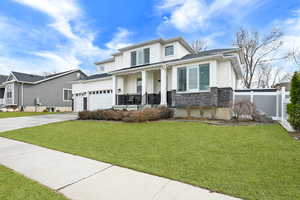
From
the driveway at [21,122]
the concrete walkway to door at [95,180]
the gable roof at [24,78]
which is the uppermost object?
the gable roof at [24,78]

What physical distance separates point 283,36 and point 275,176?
85.8ft

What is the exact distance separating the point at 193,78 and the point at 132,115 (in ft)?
16.7

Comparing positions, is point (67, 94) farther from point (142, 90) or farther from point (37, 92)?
point (142, 90)

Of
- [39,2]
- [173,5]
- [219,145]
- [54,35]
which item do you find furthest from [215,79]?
[54,35]

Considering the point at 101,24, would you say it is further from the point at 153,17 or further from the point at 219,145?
the point at 219,145

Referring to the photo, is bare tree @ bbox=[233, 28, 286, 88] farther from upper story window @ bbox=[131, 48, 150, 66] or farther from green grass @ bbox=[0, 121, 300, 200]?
green grass @ bbox=[0, 121, 300, 200]

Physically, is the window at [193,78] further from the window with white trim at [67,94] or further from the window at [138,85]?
the window with white trim at [67,94]

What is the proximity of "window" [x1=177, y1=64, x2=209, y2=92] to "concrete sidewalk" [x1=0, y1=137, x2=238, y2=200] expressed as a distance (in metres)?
8.82

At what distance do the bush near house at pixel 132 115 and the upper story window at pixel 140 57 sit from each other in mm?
6247

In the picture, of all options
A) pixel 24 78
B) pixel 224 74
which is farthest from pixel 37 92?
pixel 224 74

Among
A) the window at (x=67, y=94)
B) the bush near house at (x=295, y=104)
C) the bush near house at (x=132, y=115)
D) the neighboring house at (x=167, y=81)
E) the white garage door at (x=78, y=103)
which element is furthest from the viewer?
the window at (x=67, y=94)

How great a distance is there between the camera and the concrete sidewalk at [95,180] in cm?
242

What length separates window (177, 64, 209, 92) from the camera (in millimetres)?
10805

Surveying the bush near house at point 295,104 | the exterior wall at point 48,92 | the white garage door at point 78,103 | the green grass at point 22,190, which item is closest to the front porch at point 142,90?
the white garage door at point 78,103
